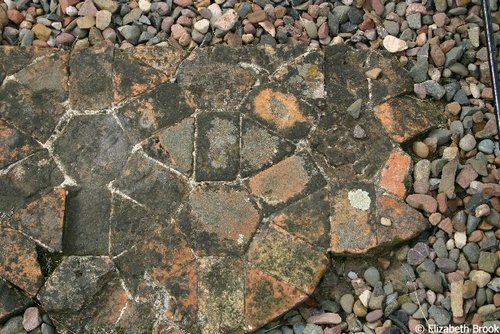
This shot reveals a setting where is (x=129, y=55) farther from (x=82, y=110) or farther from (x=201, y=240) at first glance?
(x=201, y=240)

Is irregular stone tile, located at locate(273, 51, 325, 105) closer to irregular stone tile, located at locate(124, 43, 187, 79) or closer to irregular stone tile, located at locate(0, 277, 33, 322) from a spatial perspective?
irregular stone tile, located at locate(124, 43, 187, 79)

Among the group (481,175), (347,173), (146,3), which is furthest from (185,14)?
(481,175)

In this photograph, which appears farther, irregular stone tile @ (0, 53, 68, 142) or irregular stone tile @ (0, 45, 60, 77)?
irregular stone tile @ (0, 45, 60, 77)

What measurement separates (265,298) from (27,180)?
1283mm

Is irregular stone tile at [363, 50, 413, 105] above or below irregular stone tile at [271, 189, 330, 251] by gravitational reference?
above

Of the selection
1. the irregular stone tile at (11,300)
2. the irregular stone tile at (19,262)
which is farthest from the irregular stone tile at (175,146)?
the irregular stone tile at (11,300)

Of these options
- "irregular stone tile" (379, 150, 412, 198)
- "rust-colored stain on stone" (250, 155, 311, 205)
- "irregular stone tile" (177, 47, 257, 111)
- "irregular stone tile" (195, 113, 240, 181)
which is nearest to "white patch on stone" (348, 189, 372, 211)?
"irregular stone tile" (379, 150, 412, 198)

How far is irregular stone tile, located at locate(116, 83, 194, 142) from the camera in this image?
131 inches

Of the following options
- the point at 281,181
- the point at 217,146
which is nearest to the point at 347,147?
the point at 281,181

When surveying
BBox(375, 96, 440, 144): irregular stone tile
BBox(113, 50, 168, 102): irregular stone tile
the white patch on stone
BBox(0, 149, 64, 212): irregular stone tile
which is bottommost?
the white patch on stone

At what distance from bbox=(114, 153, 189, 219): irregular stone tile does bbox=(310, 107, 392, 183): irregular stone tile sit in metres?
0.70

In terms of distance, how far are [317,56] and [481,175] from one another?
103 centimetres

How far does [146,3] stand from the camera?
3678 millimetres

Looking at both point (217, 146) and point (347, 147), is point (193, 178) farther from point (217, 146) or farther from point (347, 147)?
point (347, 147)
